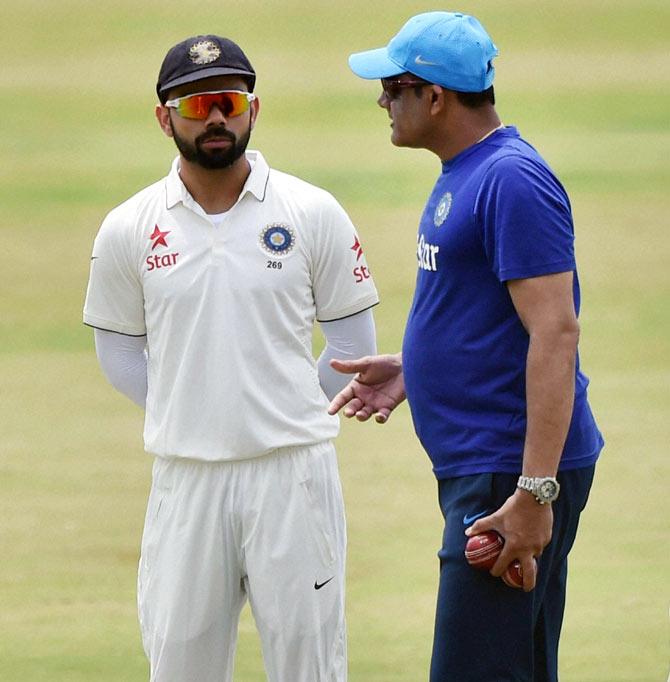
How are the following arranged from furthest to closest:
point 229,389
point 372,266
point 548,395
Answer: point 372,266 < point 229,389 < point 548,395

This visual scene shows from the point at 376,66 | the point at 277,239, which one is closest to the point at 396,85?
the point at 376,66

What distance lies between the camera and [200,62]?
2795 millimetres

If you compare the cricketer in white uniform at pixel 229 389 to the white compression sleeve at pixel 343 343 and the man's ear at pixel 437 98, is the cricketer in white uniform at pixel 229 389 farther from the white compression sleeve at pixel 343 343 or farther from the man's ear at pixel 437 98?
the man's ear at pixel 437 98

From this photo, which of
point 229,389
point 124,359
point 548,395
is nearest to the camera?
point 548,395

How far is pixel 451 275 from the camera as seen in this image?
252 centimetres

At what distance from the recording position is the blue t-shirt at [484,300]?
2.43 metres

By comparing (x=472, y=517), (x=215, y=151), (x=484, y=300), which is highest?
(x=215, y=151)

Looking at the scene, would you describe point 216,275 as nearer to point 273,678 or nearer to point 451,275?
point 451,275

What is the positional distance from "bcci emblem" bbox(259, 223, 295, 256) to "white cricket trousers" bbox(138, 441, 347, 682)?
35cm

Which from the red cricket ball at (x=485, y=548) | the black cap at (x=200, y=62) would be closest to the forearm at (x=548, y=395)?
the red cricket ball at (x=485, y=548)

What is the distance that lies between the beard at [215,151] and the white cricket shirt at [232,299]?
0.06m

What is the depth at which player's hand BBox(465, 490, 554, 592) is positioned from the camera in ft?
8.07

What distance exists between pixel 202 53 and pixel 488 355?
0.75 m

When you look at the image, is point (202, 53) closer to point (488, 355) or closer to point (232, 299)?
point (232, 299)
